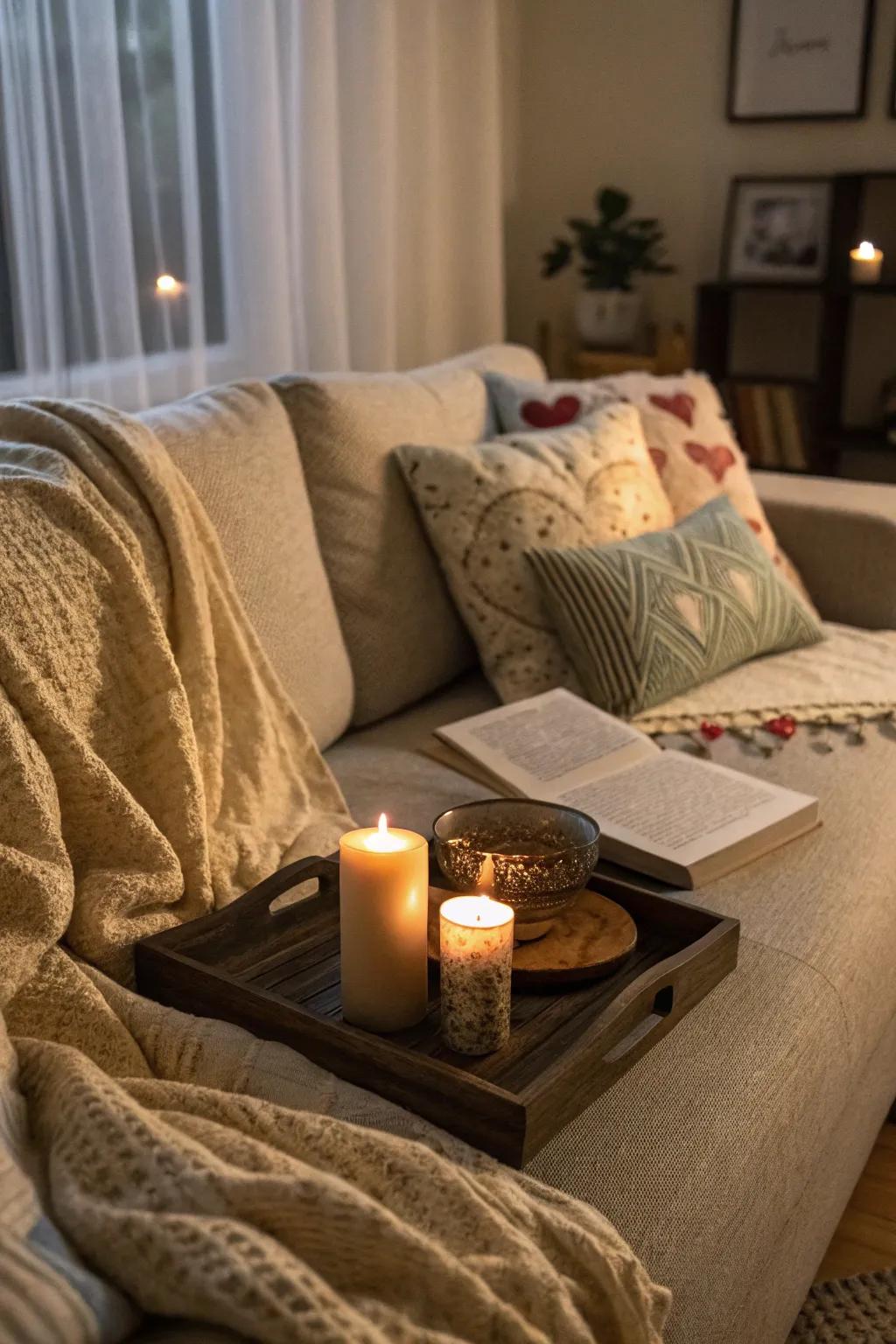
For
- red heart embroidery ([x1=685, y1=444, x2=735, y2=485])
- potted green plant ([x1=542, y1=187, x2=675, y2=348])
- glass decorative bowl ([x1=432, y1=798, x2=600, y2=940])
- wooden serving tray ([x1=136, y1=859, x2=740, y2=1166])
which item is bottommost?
wooden serving tray ([x1=136, y1=859, x2=740, y2=1166])

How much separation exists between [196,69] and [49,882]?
1884 mm

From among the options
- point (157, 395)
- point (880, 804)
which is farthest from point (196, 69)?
point (880, 804)

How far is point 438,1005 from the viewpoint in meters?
1.10

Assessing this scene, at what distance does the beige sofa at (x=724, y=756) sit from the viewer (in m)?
1.02

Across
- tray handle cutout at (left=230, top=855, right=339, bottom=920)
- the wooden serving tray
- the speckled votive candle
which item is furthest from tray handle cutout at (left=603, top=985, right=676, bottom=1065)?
tray handle cutout at (left=230, top=855, right=339, bottom=920)

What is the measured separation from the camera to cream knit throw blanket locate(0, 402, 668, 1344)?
0.79 metres

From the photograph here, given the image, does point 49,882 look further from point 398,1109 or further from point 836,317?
point 836,317

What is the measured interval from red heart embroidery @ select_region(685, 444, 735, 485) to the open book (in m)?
0.64

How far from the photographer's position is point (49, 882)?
1104mm

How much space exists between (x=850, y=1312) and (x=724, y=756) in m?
0.64

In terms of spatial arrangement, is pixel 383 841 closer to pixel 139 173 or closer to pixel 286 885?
pixel 286 885

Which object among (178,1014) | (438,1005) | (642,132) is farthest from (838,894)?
(642,132)

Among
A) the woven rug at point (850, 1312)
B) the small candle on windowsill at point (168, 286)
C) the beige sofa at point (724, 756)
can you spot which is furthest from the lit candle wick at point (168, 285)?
the woven rug at point (850, 1312)

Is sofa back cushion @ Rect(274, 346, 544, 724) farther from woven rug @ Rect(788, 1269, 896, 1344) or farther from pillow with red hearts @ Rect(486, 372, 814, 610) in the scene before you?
woven rug @ Rect(788, 1269, 896, 1344)
